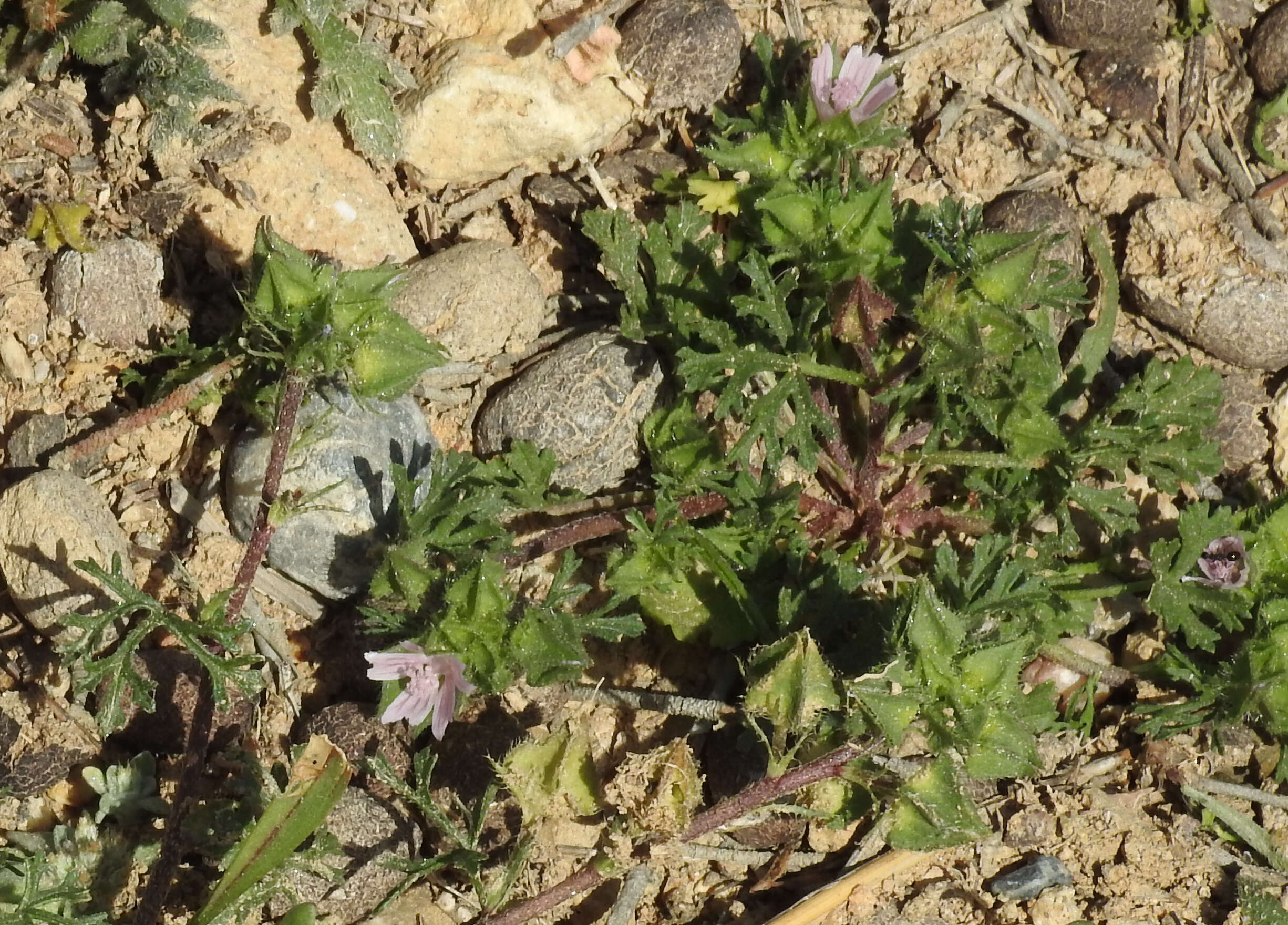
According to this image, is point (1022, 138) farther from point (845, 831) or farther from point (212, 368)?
point (212, 368)

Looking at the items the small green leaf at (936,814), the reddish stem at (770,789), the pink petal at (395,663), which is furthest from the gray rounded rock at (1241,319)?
the pink petal at (395,663)

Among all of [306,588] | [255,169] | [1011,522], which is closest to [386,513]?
[306,588]

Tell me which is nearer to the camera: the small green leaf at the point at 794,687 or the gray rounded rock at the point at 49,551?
the small green leaf at the point at 794,687

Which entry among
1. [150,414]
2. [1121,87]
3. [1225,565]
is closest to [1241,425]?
[1225,565]

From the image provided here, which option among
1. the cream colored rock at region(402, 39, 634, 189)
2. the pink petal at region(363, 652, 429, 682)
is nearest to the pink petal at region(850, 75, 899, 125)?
the cream colored rock at region(402, 39, 634, 189)

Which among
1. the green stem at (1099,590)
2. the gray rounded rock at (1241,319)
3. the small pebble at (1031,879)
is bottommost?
the small pebble at (1031,879)

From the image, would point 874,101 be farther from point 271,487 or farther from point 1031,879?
point 1031,879

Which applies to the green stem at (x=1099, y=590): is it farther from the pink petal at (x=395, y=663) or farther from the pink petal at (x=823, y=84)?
Result: the pink petal at (x=395, y=663)
